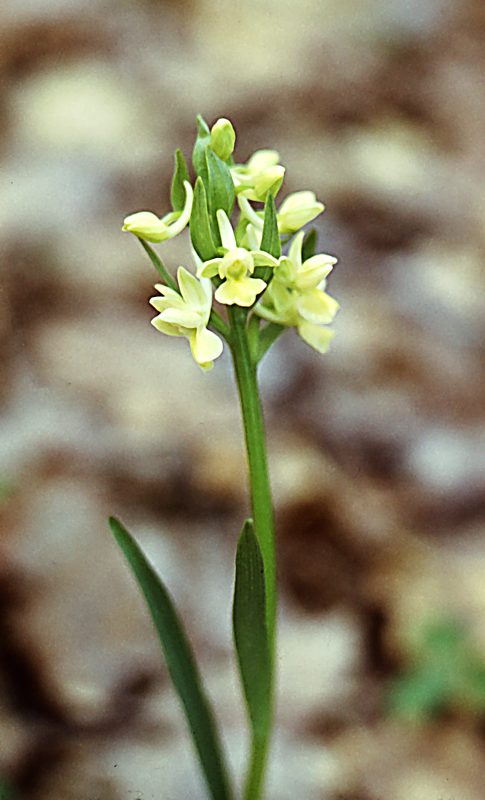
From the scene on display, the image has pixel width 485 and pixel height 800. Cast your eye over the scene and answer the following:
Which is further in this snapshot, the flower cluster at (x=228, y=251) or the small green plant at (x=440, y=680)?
the small green plant at (x=440, y=680)

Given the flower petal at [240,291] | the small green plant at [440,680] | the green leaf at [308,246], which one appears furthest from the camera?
the small green plant at [440,680]

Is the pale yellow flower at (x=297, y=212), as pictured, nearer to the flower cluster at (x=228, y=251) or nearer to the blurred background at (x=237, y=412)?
the flower cluster at (x=228, y=251)

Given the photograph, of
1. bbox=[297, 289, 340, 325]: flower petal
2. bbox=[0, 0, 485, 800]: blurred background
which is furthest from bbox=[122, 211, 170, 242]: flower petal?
bbox=[0, 0, 485, 800]: blurred background

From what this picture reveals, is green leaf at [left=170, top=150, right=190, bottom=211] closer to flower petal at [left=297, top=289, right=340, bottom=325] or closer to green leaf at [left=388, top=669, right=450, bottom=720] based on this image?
flower petal at [left=297, top=289, right=340, bottom=325]

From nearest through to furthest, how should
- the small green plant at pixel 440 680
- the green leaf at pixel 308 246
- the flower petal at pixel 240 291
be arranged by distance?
the flower petal at pixel 240 291, the green leaf at pixel 308 246, the small green plant at pixel 440 680

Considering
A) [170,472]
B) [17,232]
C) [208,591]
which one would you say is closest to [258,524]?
[208,591]

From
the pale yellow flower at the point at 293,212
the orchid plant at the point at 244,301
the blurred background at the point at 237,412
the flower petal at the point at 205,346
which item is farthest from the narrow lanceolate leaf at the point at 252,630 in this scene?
the blurred background at the point at 237,412
